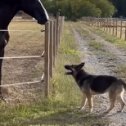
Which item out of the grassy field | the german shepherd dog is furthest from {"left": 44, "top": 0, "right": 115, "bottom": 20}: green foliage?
the german shepherd dog

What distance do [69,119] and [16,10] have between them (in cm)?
245

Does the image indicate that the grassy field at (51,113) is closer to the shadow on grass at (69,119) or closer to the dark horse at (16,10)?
the shadow on grass at (69,119)

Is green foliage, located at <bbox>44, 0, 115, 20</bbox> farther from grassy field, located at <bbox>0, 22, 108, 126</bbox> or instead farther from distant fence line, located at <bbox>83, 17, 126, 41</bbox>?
grassy field, located at <bbox>0, 22, 108, 126</bbox>

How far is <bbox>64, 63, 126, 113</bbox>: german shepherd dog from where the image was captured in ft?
29.1

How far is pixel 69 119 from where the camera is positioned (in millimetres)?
8594

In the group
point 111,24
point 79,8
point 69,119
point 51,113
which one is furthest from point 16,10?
point 79,8

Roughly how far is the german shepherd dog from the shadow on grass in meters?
0.40

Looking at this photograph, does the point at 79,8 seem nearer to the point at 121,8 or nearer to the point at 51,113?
the point at 121,8

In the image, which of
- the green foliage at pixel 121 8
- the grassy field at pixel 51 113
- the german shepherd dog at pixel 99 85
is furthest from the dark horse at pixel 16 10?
the green foliage at pixel 121 8

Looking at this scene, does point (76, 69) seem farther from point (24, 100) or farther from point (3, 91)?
point (3, 91)

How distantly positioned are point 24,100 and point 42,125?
2.04 meters

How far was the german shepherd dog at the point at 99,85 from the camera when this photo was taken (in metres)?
8.88

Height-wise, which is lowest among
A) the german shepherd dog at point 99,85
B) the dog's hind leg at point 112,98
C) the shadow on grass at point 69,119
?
the shadow on grass at point 69,119

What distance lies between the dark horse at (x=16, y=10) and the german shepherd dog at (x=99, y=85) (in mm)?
1168
